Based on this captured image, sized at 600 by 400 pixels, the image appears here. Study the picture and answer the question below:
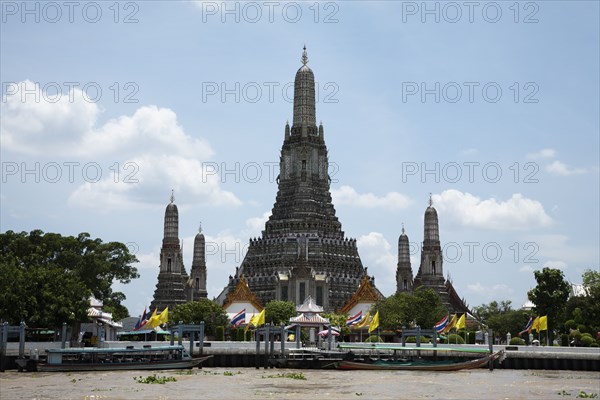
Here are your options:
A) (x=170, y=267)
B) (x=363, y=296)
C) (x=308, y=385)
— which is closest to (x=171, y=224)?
(x=170, y=267)

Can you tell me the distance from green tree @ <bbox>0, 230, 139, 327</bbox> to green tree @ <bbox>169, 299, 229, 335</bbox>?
977 centimetres

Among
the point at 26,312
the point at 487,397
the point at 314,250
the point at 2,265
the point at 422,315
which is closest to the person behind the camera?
the point at 487,397

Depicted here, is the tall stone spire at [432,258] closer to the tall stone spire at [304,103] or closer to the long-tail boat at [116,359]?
the tall stone spire at [304,103]

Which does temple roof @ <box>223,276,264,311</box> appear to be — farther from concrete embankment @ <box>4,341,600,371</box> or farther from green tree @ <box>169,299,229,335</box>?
concrete embankment @ <box>4,341,600,371</box>

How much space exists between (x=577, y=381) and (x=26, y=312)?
4195 centimetres

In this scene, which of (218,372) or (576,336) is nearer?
(218,372)

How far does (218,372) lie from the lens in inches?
2559

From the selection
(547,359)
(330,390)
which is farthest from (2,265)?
(547,359)

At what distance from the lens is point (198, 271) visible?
425 feet

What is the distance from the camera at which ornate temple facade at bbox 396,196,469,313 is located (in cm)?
12406

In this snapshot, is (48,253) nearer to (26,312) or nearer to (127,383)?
(26,312)

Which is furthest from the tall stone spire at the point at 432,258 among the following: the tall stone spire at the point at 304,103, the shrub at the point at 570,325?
the shrub at the point at 570,325

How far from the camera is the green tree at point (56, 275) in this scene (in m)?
71.7

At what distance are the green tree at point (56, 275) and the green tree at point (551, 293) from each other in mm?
42879
